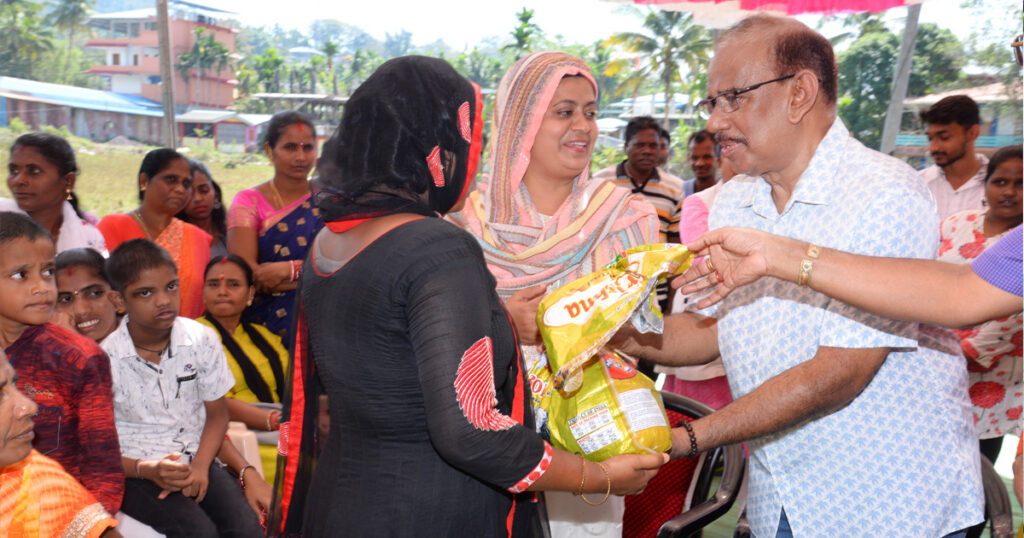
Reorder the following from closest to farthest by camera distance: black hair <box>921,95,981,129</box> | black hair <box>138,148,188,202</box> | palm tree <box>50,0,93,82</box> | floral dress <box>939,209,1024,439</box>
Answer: floral dress <box>939,209,1024,439</box> < black hair <box>138,148,188,202</box> < black hair <box>921,95,981,129</box> < palm tree <box>50,0,93,82</box>

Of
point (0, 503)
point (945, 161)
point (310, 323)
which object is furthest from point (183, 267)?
point (945, 161)

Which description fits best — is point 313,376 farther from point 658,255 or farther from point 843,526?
point 843,526

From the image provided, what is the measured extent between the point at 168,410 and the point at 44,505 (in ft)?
2.79

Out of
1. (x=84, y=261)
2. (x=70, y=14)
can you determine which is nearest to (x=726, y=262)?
(x=84, y=261)

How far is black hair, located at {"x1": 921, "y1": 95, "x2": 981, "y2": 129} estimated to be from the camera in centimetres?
414

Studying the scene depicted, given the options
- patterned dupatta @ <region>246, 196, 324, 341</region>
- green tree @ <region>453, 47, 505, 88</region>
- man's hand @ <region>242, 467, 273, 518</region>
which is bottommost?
man's hand @ <region>242, 467, 273, 518</region>

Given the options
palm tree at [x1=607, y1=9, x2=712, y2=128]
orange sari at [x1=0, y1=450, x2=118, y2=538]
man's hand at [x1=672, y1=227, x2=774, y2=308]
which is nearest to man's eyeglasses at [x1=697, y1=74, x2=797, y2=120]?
man's hand at [x1=672, y1=227, x2=774, y2=308]

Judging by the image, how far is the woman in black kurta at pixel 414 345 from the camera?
4.18 feet

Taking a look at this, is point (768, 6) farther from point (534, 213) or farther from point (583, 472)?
point (583, 472)

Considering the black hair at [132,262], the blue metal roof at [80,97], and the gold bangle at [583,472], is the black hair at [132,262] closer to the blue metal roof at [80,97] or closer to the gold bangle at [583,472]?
the gold bangle at [583,472]

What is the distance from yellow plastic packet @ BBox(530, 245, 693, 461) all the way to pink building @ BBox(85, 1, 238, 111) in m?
4.17

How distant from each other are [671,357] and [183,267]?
8.29 feet

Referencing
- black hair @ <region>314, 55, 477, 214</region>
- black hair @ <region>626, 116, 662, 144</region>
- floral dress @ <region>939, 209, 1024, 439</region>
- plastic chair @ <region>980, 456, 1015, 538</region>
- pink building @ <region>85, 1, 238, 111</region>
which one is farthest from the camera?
pink building @ <region>85, 1, 238, 111</region>

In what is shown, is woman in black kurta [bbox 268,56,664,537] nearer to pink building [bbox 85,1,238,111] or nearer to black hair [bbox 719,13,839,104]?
black hair [bbox 719,13,839,104]
